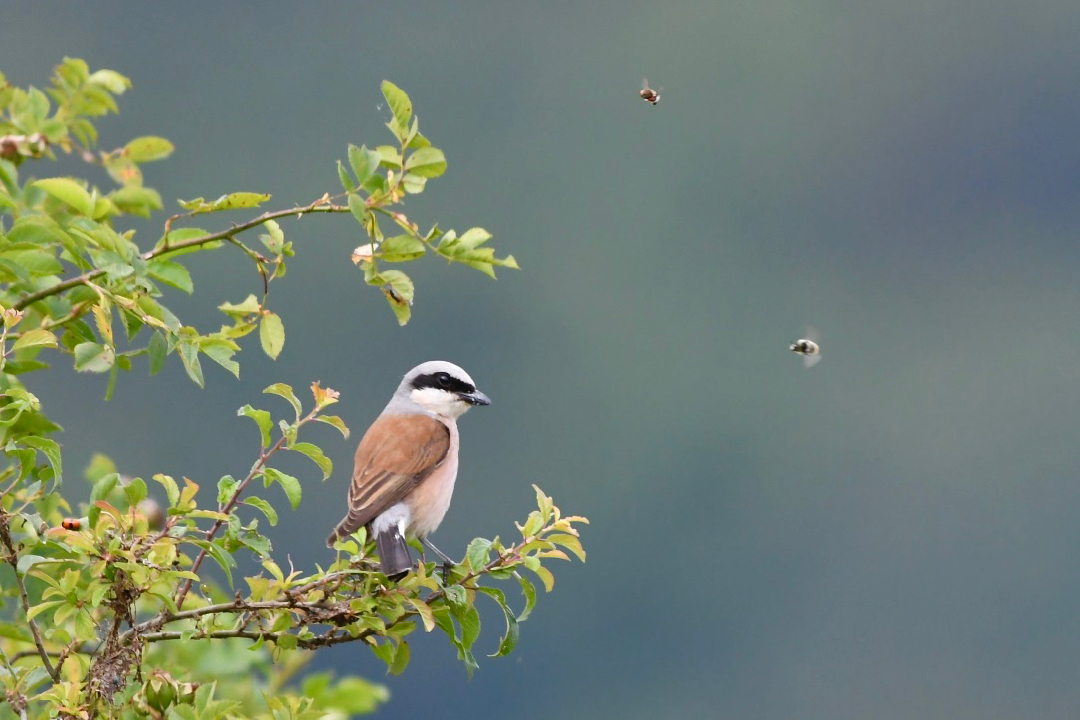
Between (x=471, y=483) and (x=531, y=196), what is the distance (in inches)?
850

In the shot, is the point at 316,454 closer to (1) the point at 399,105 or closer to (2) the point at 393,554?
(2) the point at 393,554

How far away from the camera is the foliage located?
12.8 ft

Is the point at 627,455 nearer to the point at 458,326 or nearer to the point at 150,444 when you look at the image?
the point at 458,326

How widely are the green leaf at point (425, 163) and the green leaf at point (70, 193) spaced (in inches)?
34.2

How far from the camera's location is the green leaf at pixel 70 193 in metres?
4.23

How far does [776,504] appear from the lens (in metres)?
55.4

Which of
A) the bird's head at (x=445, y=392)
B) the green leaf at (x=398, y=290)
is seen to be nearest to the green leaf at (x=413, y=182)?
the green leaf at (x=398, y=290)

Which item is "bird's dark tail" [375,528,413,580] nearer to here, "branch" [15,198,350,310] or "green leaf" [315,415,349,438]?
"green leaf" [315,415,349,438]

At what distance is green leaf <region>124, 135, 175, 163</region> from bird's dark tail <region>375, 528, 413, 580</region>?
136 cm

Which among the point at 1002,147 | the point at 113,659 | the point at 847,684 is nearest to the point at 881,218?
the point at 1002,147

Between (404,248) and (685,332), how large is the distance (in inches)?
2231

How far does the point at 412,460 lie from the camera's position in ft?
20.1

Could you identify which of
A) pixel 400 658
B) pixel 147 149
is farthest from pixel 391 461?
pixel 400 658

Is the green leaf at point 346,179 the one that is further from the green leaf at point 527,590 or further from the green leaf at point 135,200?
the green leaf at point 527,590
